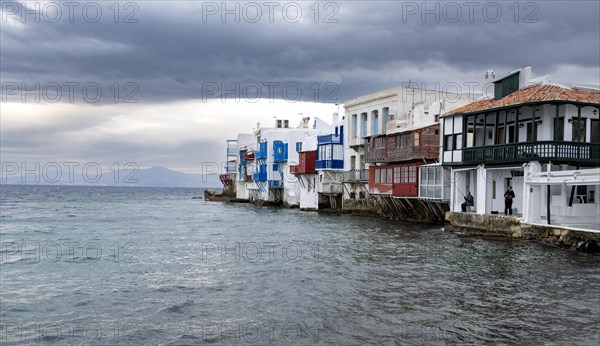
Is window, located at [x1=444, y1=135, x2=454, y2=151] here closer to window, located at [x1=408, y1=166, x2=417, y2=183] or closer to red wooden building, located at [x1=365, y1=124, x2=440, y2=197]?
red wooden building, located at [x1=365, y1=124, x2=440, y2=197]

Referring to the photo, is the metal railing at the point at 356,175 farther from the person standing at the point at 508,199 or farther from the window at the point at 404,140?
the person standing at the point at 508,199

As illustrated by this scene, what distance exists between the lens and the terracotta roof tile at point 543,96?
28.8 metres

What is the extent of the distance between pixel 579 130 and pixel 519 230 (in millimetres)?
6205

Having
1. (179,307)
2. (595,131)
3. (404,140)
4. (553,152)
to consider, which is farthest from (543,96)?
(179,307)

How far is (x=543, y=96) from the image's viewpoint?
95.9 feet

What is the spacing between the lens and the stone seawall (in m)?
24.2

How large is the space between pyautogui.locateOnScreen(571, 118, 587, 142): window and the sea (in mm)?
6935

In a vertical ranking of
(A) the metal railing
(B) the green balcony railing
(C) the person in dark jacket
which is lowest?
(C) the person in dark jacket

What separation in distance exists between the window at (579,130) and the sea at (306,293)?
22.8ft

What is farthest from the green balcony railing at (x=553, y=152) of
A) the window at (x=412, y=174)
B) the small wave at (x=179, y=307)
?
the small wave at (x=179, y=307)

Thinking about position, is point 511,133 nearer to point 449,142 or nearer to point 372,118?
point 449,142

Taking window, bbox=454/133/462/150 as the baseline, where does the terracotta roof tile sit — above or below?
above

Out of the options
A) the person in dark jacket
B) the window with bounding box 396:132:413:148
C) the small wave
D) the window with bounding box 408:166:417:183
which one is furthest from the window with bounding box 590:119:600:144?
the small wave

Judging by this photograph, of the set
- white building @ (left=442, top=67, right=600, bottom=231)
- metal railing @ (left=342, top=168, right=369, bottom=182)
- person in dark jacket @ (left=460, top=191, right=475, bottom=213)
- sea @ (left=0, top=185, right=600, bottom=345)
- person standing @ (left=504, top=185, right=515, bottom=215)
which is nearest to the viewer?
sea @ (left=0, top=185, right=600, bottom=345)
